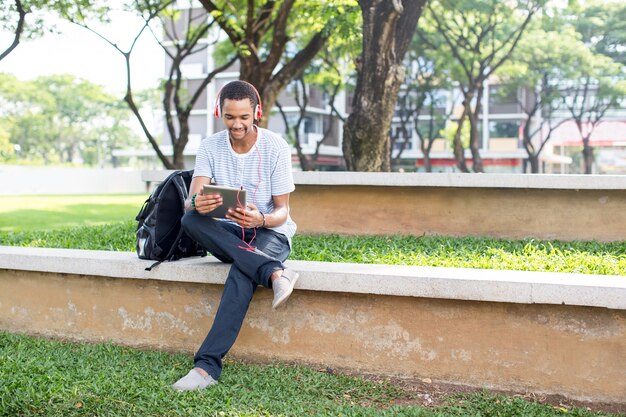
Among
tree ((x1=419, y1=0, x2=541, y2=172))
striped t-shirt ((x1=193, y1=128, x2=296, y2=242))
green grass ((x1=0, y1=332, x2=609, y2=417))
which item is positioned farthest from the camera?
tree ((x1=419, y1=0, x2=541, y2=172))

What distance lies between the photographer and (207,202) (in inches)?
154

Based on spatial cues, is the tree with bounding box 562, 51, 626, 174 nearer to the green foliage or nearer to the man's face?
the man's face

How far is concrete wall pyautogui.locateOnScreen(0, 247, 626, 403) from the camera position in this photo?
3.70 metres

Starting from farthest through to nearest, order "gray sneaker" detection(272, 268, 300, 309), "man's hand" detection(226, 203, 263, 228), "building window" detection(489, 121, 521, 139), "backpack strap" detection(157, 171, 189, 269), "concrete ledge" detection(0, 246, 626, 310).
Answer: "building window" detection(489, 121, 521, 139)
"backpack strap" detection(157, 171, 189, 269)
"man's hand" detection(226, 203, 263, 228)
"gray sneaker" detection(272, 268, 300, 309)
"concrete ledge" detection(0, 246, 626, 310)

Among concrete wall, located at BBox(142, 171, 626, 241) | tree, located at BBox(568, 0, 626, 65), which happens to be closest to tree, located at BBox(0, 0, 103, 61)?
concrete wall, located at BBox(142, 171, 626, 241)

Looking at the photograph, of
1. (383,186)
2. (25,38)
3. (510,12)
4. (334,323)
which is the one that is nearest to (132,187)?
(510,12)

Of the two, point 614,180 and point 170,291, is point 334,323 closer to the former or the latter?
point 170,291

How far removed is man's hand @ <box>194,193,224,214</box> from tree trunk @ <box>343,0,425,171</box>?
5404 millimetres

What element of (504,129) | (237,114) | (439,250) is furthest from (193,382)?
(504,129)

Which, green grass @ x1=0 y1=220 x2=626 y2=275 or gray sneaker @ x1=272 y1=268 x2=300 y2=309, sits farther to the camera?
green grass @ x1=0 y1=220 x2=626 y2=275

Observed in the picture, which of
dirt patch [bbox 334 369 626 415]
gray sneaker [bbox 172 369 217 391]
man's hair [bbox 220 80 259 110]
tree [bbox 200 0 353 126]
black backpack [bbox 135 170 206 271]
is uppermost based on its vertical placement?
tree [bbox 200 0 353 126]

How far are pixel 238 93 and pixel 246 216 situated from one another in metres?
0.73

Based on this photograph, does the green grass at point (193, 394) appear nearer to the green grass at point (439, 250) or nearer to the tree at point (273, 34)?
the green grass at point (439, 250)

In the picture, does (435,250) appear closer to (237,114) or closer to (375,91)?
(237,114)
